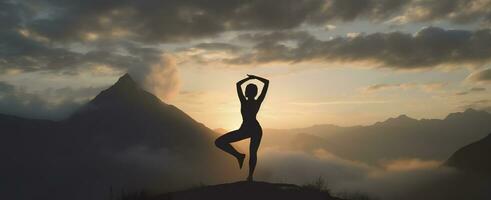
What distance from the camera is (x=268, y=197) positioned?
588 inches

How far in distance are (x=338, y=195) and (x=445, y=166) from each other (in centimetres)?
17381

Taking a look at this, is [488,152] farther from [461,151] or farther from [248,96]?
[248,96]

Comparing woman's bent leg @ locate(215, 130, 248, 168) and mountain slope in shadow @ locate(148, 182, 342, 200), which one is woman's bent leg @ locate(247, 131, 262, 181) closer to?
woman's bent leg @ locate(215, 130, 248, 168)

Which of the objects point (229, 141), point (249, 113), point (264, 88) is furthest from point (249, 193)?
point (264, 88)

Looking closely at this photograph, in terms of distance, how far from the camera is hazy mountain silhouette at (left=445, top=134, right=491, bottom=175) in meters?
163

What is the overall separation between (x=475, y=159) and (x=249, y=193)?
17395 cm

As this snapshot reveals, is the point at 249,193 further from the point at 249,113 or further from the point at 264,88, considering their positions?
the point at 264,88

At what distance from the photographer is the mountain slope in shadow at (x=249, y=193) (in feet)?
49.4

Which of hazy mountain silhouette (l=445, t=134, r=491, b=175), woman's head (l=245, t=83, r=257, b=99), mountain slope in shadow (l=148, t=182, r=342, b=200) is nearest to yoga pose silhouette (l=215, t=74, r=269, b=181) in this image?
woman's head (l=245, t=83, r=257, b=99)

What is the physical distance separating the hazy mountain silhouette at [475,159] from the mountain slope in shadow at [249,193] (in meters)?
159

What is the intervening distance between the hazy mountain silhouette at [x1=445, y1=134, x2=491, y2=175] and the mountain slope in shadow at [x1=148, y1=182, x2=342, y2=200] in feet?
521

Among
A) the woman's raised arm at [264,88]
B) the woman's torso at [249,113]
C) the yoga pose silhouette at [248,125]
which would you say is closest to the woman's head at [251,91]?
the yoga pose silhouette at [248,125]

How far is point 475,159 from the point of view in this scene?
17200cm

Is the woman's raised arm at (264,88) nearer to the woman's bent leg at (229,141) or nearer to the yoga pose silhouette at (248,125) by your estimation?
the yoga pose silhouette at (248,125)
